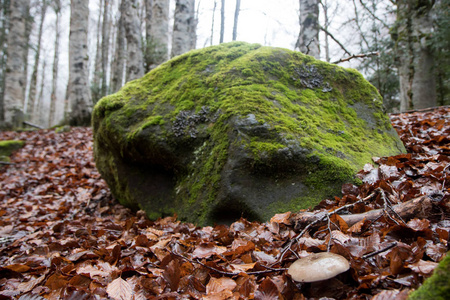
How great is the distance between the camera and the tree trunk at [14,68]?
9297mm

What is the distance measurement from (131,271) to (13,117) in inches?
Result: 423

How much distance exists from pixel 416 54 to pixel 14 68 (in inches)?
533

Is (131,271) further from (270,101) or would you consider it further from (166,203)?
(270,101)

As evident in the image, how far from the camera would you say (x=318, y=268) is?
1041 mm

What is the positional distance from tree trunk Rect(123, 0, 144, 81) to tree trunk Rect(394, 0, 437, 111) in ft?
26.5

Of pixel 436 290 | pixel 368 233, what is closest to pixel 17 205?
pixel 368 233

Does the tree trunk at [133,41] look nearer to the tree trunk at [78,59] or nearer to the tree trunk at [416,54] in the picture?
the tree trunk at [78,59]

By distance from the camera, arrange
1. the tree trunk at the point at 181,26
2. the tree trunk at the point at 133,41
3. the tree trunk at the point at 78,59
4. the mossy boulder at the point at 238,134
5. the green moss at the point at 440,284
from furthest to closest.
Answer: the tree trunk at the point at 78,59 → the tree trunk at the point at 133,41 → the tree trunk at the point at 181,26 → the mossy boulder at the point at 238,134 → the green moss at the point at 440,284

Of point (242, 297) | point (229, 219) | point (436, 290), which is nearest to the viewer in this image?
point (436, 290)

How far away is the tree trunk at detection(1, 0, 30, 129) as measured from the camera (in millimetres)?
9297

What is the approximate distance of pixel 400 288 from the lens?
103 cm

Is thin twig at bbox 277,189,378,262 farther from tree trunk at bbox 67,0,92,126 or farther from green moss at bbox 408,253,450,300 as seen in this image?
tree trunk at bbox 67,0,92,126

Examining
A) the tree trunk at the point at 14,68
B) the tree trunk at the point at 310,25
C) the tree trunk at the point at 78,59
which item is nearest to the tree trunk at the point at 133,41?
the tree trunk at the point at 78,59

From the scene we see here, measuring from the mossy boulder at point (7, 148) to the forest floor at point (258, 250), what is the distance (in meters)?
4.25
